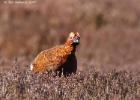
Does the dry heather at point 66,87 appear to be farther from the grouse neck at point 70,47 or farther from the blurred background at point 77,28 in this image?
the blurred background at point 77,28

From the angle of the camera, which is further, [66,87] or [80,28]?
[80,28]

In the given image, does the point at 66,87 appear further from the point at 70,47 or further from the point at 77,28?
the point at 77,28

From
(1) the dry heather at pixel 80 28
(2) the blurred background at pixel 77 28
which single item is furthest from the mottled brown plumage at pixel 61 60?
(2) the blurred background at pixel 77 28

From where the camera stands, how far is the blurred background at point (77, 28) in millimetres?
18281

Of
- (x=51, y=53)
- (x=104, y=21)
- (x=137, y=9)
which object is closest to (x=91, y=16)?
(x=104, y=21)

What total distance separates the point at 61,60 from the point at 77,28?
39.0ft

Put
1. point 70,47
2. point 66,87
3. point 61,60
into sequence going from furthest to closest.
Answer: point 70,47, point 61,60, point 66,87

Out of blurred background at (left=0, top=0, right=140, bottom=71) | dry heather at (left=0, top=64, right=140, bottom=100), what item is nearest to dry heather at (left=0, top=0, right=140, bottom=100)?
blurred background at (left=0, top=0, right=140, bottom=71)

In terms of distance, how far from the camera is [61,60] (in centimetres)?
823

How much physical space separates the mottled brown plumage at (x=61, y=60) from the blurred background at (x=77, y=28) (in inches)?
358

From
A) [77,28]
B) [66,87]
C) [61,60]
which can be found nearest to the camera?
[66,87]

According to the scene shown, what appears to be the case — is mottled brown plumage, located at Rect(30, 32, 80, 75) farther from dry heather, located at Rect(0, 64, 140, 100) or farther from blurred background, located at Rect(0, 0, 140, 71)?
blurred background, located at Rect(0, 0, 140, 71)

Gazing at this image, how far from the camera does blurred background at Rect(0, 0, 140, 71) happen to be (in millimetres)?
18281

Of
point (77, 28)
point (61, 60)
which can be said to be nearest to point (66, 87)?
point (61, 60)
